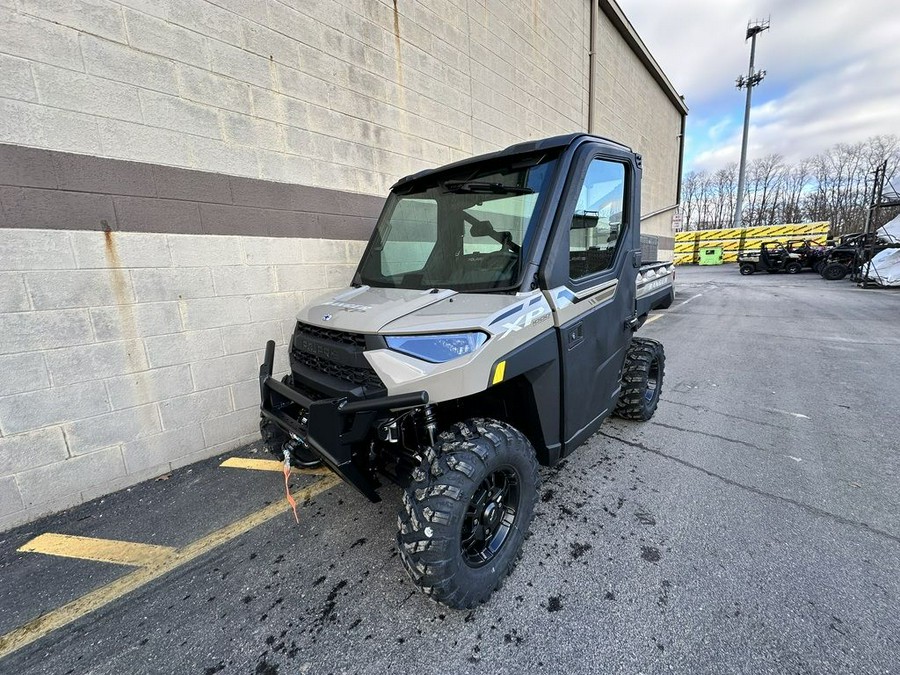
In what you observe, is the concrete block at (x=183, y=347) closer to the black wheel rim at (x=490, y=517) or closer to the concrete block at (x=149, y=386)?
the concrete block at (x=149, y=386)

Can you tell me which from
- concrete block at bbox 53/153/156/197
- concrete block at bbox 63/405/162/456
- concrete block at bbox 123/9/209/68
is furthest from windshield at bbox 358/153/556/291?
concrete block at bbox 63/405/162/456

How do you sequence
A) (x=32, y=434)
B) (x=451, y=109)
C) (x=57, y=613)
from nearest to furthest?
(x=57, y=613) → (x=32, y=434) → (x=451, y=109)

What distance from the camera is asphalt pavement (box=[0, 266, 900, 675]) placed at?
171cm

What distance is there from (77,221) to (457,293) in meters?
2.81

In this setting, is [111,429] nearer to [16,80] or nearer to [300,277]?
[300,277]

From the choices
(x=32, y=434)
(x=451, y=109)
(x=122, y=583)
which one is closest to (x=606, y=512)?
(x=122, y=583)

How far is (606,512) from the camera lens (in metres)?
2.60

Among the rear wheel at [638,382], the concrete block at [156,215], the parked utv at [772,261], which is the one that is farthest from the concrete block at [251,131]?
the parked utv at [772,261]

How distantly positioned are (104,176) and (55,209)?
0.39 metres

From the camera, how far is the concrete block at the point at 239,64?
3357 mm

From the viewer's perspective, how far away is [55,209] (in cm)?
273

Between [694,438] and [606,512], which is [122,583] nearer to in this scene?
[606,512]

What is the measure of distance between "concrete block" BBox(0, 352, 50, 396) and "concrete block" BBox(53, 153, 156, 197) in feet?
3.85

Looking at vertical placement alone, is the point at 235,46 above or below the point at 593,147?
above
